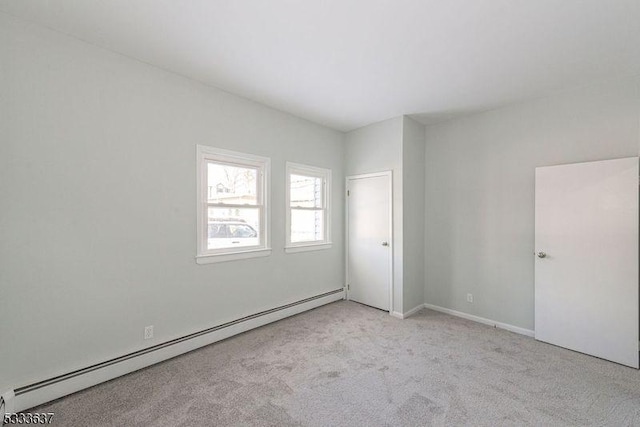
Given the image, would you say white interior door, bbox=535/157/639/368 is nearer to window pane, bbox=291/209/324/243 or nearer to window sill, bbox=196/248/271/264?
window pane, bbox=291/209/324/243

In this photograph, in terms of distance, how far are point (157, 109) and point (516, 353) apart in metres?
4.30

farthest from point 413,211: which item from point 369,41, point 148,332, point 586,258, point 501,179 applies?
point 148,332

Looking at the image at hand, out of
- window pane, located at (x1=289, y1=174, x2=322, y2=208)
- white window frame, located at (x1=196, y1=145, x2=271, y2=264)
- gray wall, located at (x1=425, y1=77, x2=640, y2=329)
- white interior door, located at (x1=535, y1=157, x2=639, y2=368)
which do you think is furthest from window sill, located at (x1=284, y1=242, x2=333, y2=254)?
white interior door, located at (x1=535, y1=157, x2=639, y2=368)

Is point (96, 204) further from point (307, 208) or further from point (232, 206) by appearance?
point (307, 208)

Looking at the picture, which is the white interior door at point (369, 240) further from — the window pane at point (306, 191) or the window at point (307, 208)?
the window pane at point (306, 191)

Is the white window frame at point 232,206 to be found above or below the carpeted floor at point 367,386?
above

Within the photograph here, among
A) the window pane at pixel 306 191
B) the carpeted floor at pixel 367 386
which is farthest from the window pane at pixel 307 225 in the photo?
the carpeted floor at pixel 367 386

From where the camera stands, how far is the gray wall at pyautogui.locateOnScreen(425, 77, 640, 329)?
2.77 m

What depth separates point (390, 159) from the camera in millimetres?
3846

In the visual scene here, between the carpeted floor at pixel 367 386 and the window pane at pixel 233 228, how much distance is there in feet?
3.56

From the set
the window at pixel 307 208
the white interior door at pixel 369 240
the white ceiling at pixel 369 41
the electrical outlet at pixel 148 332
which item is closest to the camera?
the white ceiling at pixel 369 41

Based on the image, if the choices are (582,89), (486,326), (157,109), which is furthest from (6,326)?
(582,89)

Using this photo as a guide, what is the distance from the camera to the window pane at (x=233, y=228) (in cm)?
300

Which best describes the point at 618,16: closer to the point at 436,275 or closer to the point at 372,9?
the point at 372,9
